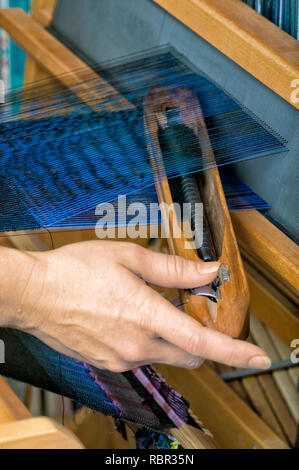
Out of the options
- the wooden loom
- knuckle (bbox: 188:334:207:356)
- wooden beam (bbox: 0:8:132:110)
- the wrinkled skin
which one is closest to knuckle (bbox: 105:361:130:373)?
the wrinkled skin

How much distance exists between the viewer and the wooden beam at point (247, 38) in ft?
2.96

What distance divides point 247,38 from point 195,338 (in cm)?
49

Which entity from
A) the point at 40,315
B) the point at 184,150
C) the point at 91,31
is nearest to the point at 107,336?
the point at 40,315

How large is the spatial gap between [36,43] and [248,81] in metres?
0.64

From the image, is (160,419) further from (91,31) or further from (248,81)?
(91,31)

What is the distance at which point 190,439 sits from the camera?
942 mm

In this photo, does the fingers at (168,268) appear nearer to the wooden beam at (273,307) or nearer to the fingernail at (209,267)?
the fingernail at (209,267)

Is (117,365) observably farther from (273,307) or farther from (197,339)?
(273,307)

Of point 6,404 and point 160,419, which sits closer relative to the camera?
point 6,404

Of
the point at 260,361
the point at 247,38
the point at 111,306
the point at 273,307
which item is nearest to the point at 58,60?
the point at 247,38

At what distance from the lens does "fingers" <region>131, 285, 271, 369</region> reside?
70 cm

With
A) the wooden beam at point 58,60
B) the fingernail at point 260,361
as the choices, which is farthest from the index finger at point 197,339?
the wooden beam at point 58,60

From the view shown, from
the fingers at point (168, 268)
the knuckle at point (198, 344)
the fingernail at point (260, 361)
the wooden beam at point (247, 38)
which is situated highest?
the wooden beam at point (247, 38)

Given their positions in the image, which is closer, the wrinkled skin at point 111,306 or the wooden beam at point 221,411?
the wrinkled skin at point 111,306
